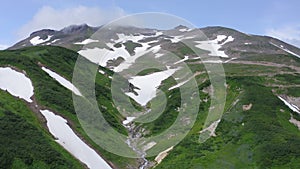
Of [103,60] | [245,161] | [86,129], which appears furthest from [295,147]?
[103,60]

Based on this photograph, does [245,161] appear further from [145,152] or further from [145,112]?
[145,112]

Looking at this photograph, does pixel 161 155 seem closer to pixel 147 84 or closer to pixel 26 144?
pixel 26 144

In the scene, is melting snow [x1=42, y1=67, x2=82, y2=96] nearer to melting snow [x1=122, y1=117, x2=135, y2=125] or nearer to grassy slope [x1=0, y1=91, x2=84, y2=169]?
melting snow [x1=122, y1=117, x2=135, y2=125]

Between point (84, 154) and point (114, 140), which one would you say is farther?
point (114, 140)

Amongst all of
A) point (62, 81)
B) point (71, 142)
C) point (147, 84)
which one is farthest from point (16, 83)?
point (147, 84)

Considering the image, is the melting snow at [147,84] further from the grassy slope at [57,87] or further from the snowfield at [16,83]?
the snowfield at [16,83]
